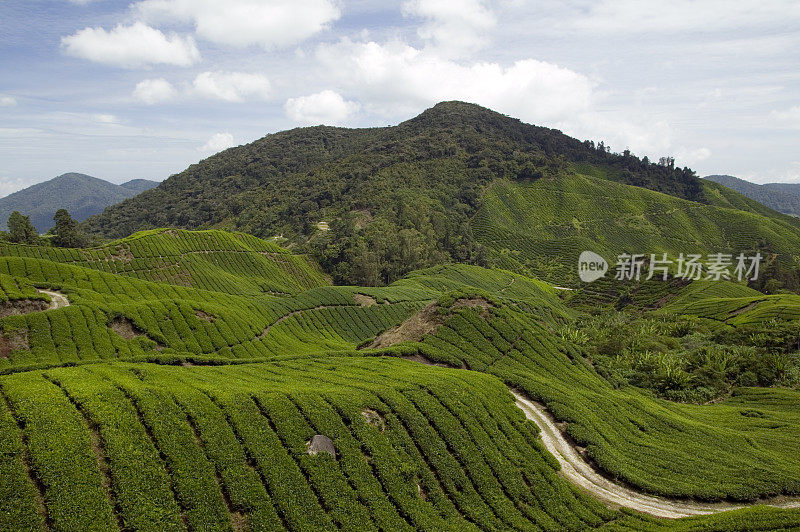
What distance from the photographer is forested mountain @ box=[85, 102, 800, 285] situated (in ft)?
374

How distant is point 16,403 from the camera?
47.2ft

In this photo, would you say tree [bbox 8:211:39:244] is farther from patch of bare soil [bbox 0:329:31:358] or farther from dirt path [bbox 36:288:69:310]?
patch of bare soil [bbox 0:329:31:358]

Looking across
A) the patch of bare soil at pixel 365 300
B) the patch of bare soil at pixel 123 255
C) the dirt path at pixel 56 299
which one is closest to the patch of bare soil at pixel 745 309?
the patch of bare soil at pixel 365 300

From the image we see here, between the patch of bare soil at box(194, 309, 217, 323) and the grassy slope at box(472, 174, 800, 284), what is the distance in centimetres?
9460

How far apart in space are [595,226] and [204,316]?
13682cm

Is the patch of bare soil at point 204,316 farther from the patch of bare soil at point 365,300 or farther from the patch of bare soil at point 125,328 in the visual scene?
the patch of bare soil at point 365,300

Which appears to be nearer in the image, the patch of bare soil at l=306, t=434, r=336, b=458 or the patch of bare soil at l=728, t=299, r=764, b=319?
the patch of bare soil at l=306, t=434, r=336, b=458

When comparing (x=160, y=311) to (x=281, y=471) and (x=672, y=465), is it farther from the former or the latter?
(x=672, y=465)

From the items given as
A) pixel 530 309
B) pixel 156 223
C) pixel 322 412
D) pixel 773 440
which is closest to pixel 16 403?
pixel 322 412

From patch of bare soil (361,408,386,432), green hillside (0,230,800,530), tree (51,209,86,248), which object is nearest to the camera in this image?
green hillside (0,230,800,530)

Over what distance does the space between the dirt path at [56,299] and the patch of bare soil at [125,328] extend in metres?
5.42

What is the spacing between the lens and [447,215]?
140m

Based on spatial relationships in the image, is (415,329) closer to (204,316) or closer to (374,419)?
(374,419)

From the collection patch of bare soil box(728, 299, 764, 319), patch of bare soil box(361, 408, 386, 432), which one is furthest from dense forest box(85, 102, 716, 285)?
patch of bare soil box(361, 408, 386, 432)
